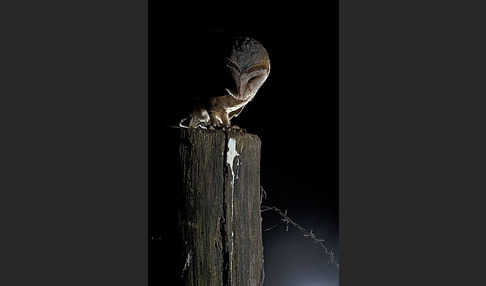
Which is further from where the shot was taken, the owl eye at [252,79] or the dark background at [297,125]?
the dark background at [297,125]

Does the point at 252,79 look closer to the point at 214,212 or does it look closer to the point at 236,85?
the point at 236,85

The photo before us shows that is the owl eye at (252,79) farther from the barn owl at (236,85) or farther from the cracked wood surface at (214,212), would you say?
the cracked wood surface at (214,212)

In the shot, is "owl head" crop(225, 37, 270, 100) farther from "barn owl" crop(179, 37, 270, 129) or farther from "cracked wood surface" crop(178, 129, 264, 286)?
"cracked wood surface" crop(178, 129, 264, 286)

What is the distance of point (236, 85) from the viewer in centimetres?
180

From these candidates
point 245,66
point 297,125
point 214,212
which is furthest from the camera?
point 297,125

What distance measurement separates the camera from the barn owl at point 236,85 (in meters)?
1.79

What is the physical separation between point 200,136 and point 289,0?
1.21m

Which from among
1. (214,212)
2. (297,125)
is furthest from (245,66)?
(297,125)

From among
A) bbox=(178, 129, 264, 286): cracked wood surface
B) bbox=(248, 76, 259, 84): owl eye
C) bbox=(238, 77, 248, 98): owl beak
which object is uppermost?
bbox=(248, 76, 259, 84): owl eye

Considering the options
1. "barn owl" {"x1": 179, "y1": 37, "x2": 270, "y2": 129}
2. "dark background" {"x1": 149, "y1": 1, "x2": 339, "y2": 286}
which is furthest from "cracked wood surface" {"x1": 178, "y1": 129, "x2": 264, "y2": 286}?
"dark background" {"x1": 149, "y1": 1, "x2": 339, "y2": 286}

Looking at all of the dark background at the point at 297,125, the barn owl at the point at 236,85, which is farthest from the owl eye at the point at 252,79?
the dark background at the point at 297,125

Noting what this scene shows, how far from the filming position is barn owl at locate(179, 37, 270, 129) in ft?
5.87

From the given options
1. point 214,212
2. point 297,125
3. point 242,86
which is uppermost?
point 242,86

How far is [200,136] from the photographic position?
1.68 meters
